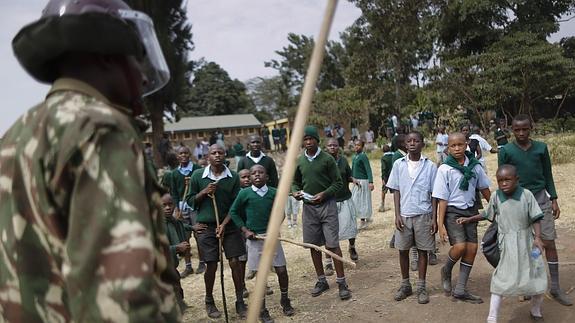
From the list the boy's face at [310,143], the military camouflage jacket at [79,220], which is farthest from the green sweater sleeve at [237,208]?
the military camouflage jacket at [79,220]

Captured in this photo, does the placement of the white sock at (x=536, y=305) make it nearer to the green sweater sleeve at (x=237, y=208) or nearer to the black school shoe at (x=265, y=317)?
the black school shoe at (x=265, y=317)

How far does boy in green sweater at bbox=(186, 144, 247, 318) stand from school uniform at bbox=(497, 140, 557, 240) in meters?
2.72

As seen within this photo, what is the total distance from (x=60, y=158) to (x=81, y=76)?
0.26 meters

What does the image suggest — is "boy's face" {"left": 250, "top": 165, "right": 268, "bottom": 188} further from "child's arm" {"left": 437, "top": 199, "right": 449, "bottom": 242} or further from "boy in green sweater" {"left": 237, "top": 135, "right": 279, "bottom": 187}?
"child's arm" {"left": 437, "top": 199, "right": 449, "bottom": 242}

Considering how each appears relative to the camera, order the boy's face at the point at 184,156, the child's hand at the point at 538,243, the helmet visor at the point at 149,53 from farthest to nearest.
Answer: the boy's face at the point at 184,156 < the child's hand at the point at 538,243 < the helmet visor at the point at 149,53

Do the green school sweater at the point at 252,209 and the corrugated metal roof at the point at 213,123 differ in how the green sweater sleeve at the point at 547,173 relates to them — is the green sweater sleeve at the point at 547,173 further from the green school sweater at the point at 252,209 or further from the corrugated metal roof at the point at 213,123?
the corrugated metal roof at the point at 213,123

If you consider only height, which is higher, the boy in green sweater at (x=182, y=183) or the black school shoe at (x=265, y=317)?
the boy in green sweater at (x=182, y=183)

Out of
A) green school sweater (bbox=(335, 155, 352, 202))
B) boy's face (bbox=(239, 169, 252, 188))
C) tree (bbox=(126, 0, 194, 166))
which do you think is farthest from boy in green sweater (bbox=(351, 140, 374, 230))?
tree (bbox=(126, 0, 194, 166))

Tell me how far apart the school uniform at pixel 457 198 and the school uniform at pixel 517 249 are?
0.56 meters

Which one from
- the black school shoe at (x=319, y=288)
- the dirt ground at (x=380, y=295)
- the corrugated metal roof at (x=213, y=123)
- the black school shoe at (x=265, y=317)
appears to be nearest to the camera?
the dirt ground at (x=380, y=295)

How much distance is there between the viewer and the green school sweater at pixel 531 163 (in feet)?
15.4

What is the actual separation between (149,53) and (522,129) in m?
4.13

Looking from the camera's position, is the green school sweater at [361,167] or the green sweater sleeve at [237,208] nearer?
the green sweater sleeve at [237,208]

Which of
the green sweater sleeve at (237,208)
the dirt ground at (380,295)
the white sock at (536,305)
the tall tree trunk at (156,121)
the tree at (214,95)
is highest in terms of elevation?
the tree at (214,95)
